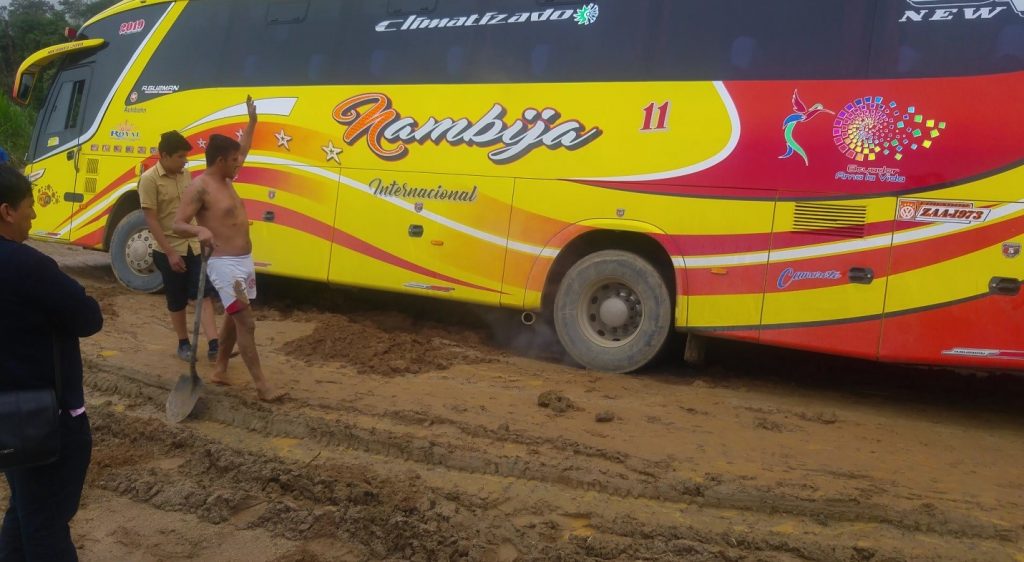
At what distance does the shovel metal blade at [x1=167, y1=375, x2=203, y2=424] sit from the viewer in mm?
5621

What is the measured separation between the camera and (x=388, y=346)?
738 cm

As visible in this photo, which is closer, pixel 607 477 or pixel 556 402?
pixel 607 477

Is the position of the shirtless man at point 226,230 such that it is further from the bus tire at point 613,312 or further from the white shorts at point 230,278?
the bus tire at point 613,312

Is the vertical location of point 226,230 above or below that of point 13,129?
below

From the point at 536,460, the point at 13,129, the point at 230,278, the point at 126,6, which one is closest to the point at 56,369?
the point at 536,460

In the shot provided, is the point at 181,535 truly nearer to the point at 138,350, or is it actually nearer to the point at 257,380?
the point at 257,380

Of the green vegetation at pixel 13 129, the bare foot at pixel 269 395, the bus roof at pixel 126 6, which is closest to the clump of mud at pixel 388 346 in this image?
the bare foot at pixel 269 395

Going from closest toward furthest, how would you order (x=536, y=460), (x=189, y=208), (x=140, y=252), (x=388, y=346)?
(x=536, y=460) → (x=189, y=208) → (x=388, y=346) → (x=140, y=252)

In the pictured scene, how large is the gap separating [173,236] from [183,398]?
1752mm

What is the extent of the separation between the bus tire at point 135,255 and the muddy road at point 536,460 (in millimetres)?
2216

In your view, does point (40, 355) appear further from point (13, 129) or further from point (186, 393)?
point (13, 129)

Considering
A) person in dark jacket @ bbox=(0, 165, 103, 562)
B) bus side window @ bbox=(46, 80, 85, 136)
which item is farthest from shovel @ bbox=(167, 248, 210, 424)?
bus side window @ bbox=(46, 80, 85, 136)

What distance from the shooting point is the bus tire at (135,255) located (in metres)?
9.66

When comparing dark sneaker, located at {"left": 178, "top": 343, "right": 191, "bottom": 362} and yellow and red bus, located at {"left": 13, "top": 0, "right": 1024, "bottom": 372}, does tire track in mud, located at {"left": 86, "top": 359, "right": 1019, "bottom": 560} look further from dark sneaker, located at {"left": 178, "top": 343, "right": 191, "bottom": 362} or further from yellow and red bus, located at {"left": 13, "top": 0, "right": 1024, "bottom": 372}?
yellow and red bus, located at {"left": 13, "top": 0, "right": 1024, "bottom": 372}
